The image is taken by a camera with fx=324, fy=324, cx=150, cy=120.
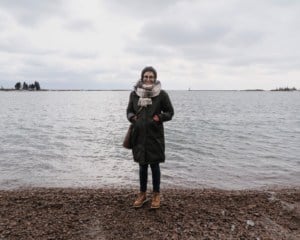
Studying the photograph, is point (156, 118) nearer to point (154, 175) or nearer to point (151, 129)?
point (151, 129)

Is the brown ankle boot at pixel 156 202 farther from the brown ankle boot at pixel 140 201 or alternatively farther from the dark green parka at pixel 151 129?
the dark green parka at pixel 151 129

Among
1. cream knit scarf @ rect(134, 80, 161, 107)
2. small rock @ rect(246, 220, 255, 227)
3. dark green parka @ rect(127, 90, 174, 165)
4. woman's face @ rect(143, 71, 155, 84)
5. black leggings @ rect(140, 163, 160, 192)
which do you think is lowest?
small rock @ rect(246, 220, 255, 227)

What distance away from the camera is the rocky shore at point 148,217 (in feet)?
19.1

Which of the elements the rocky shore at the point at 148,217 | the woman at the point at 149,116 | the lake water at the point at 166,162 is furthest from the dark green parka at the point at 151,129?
the lake water at the point at 166,162

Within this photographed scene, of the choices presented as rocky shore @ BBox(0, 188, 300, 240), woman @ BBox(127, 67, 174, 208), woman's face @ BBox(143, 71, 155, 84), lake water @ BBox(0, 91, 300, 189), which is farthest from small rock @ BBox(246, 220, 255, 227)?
lake water @ BBox(0, 91, 300, 189)

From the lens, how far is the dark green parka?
6504mm

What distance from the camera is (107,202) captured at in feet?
24.1

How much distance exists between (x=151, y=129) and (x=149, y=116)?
266 mm

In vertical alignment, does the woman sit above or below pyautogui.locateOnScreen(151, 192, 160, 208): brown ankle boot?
above

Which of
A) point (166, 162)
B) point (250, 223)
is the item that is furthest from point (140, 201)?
point (166, 162)

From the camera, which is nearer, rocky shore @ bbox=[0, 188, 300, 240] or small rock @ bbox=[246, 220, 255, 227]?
rocky shore @ bbox=[0, 188, 300, 240]

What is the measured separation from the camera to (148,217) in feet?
21.3

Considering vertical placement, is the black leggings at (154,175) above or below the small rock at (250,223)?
above

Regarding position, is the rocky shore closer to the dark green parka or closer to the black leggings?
the black leggings
